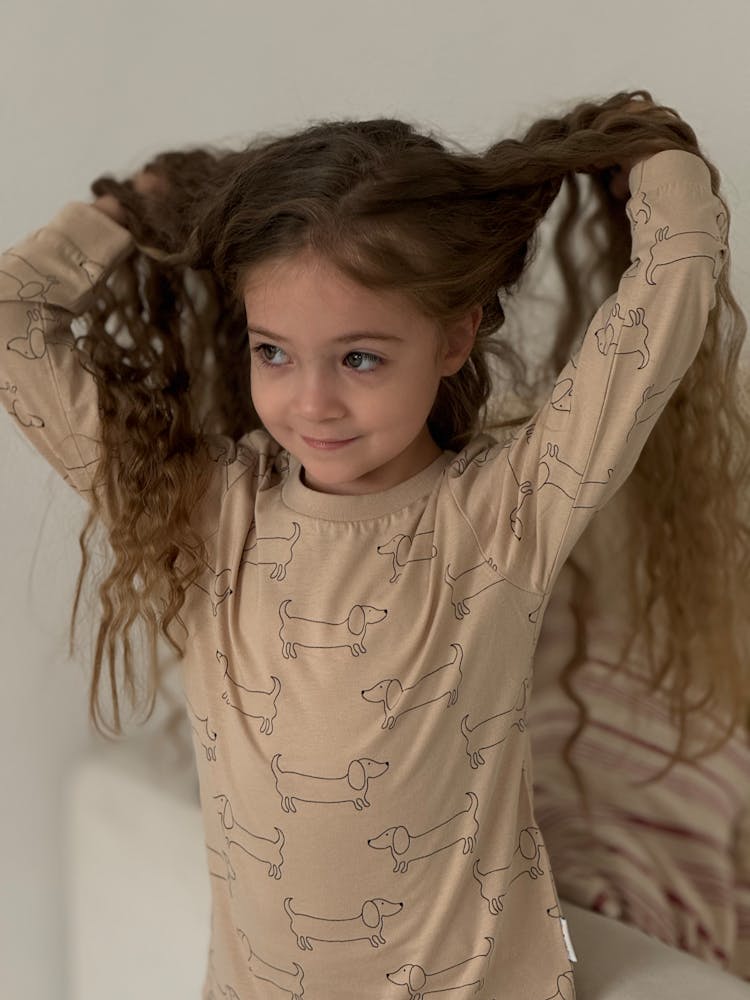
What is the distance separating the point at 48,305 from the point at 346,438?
0.32 metres

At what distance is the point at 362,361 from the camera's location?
3.01 feet

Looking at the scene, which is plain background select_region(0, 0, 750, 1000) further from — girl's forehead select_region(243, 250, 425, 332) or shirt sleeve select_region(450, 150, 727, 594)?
girl's forehead select_region(243, 250, 425, 332)

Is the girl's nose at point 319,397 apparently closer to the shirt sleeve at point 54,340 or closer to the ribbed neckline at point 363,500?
the ribbed neckline at point 363,500

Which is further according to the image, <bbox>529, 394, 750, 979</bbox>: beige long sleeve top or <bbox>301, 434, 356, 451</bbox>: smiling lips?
<bbox>529, 394, 750, 979</bbox>: beige long sleeve top

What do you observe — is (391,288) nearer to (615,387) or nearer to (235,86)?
(615,387)

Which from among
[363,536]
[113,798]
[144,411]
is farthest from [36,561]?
[363,536]

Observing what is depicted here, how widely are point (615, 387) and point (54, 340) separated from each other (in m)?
0.47

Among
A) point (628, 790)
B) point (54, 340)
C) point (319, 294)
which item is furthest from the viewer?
point (628, 790)

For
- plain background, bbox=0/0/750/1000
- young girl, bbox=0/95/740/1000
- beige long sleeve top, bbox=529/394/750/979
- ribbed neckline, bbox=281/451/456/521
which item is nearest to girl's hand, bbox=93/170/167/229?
young girl, bbox=0/95/740/1000

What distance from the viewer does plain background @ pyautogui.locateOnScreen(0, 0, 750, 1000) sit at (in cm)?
119

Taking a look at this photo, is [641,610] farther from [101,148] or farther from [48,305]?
[101,148]

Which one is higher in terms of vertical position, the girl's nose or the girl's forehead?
the girl's forehead

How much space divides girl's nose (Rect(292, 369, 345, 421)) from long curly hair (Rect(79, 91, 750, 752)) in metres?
0.08

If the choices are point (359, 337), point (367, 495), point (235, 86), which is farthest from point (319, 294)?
point (235, 86)
